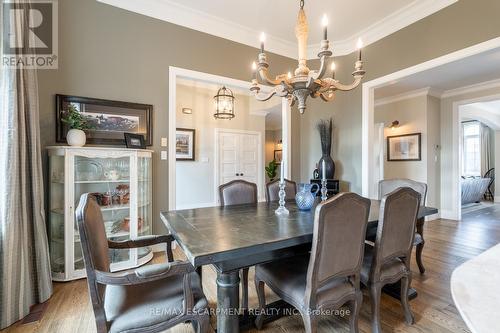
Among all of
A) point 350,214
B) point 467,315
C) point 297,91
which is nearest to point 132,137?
point 297,91

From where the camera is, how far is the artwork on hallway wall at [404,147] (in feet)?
16.1

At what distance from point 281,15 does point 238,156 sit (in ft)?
11.4

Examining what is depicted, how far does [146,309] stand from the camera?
3.84ft

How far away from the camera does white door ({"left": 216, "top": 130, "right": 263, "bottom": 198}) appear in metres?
5.82

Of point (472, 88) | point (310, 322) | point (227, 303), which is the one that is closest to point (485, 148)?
point (472, 88)

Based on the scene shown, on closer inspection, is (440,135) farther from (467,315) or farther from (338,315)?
(467,315)

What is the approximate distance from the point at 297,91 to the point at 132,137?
6.41 ft

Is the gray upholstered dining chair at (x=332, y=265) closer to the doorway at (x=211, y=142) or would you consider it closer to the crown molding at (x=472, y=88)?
the doorway at (x=211, y=142)

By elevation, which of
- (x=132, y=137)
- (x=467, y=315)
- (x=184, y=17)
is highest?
(x=184, y=17)

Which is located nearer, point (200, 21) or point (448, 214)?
point (200, 21)

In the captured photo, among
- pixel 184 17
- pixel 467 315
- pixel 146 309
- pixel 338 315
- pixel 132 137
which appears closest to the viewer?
pixel 467 315

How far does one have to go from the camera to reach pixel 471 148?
7.93 m

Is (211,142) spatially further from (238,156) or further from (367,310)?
(367,310)
